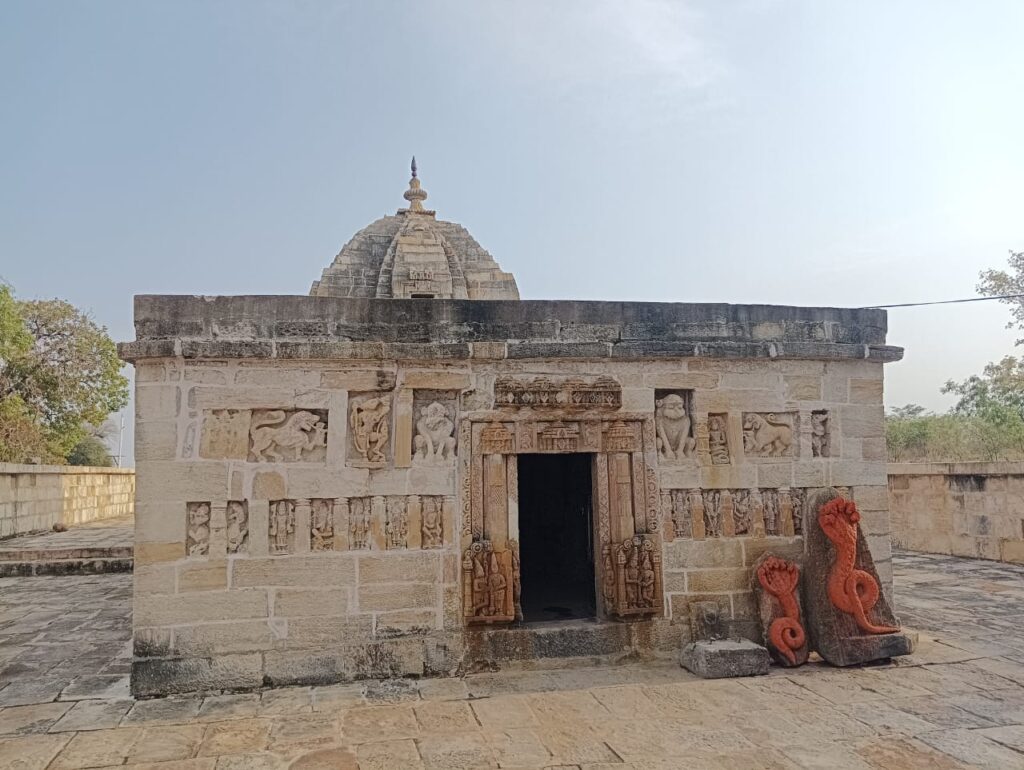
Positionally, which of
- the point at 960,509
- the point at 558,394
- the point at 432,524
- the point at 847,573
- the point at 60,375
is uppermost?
the point at 60,375

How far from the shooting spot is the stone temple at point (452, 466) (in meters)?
4.98

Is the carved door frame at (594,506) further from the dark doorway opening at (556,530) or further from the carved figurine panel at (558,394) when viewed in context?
the dark doorway opening at (556,530)

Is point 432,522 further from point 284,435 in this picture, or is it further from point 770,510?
point 770,510

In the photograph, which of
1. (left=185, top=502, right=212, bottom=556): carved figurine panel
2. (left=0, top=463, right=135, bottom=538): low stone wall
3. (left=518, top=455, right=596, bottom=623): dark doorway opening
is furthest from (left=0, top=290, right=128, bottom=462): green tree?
(left=185, top=502, right=212, bottom=556): carved figurine panel

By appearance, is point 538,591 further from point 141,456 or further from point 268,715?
point 141,456

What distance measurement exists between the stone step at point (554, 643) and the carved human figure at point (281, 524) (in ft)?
4.83

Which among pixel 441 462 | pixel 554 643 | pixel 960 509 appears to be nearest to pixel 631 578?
pixel 554 643

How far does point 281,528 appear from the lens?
5070 millimetres

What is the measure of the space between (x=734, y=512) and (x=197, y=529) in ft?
13.0

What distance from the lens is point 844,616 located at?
17.4 ft

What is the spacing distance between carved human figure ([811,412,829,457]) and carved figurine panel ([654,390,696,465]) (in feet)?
3.37

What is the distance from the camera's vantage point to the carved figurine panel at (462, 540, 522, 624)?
5.18 m

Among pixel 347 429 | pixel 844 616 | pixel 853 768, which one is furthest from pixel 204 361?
pixel 844 616

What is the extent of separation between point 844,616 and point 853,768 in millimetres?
1910
